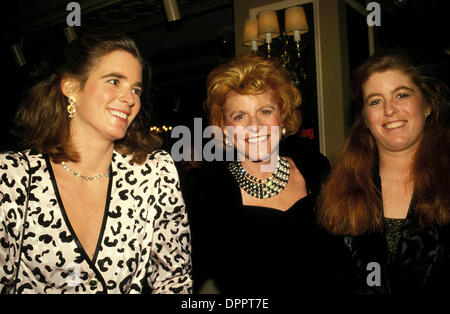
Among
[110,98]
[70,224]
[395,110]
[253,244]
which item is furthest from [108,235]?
[395,110]

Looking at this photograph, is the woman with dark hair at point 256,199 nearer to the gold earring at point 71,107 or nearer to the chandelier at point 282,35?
the gold earring at point 71,107

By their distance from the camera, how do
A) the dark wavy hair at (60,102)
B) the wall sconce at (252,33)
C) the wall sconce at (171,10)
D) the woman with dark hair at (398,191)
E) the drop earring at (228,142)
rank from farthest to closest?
the wall sconce at (252,33) < the wall sconce at (171,10) < the drop earring at (228,142) < the dark wavy hair at (60,102) < the woman with dark hair at (398,191)

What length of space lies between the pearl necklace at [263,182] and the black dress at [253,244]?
7 cm

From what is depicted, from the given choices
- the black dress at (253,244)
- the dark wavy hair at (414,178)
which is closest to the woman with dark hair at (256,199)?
the black dress at (253,244)

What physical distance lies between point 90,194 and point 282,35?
4.07 m

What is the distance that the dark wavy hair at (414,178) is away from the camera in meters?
1.83

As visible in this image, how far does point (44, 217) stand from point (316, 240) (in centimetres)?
142

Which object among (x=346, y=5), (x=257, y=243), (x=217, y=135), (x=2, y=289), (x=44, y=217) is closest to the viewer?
(x=2, y=289)

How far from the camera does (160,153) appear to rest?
2.11 meters

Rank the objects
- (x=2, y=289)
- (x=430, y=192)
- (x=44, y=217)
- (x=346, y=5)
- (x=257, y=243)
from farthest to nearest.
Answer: (x=346, y=5) < (x=257, y=243) < (x=430, y=192) < (x=44, y=217) < (x=2, y=289)

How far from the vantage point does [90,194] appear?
185 centimetres

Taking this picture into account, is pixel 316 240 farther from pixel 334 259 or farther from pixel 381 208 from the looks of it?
pixel 381 208

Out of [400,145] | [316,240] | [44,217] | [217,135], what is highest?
[217,135]
